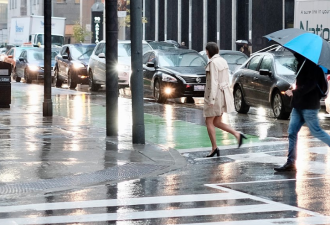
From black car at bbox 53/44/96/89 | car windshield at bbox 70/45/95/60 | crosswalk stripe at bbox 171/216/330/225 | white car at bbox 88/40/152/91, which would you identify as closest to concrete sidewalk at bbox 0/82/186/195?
crosswalk stripe at bbox 171/216/330/225

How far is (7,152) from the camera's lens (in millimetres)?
13461

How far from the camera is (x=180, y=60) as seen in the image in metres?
26.8

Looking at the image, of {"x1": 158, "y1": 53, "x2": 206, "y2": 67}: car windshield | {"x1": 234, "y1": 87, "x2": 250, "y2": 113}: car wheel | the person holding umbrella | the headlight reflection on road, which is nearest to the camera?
the person holding umbrella

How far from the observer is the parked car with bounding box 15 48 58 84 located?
38.4 meters

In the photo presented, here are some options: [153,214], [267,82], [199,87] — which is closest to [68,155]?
[153,214]

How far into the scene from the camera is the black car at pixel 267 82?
20109mm

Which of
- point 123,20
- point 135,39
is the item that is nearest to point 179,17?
point 123,20

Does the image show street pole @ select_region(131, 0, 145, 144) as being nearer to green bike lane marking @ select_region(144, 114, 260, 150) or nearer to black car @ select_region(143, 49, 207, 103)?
green bike lane marking @ select_region(144, 114, 260, 150)

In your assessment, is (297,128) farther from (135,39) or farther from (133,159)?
(135,39)

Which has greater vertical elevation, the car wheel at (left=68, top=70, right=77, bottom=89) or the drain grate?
the car wheel at (left=68, top=70, right=77, bottom=89)

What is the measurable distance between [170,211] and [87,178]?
2450 mm

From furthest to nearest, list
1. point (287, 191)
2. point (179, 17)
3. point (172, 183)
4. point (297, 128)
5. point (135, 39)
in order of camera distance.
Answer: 1. point (179, 17)
2. point (135, 39)
3. point (297, 128)
4. point (172, 183)
5. point (287, 191)

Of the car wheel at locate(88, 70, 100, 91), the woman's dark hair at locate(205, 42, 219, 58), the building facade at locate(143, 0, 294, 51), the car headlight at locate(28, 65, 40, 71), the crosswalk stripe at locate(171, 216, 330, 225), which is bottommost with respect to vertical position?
the crosswalk stripe at locate(171, 216, 330, 225)

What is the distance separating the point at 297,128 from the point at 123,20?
56.3m
